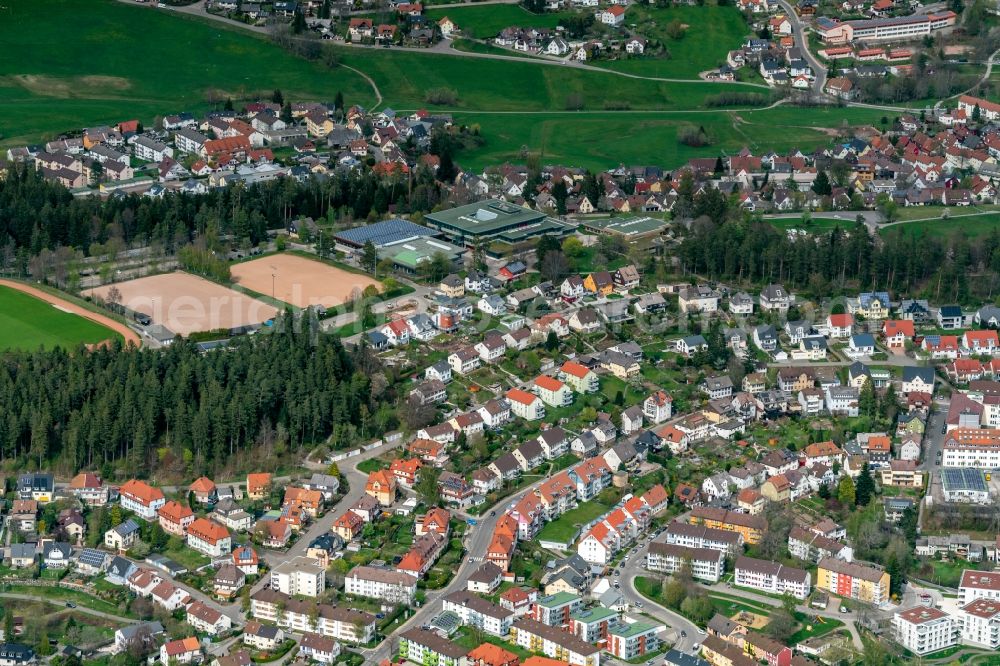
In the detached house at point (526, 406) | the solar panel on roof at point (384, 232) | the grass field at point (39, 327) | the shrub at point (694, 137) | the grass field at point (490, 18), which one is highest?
the grass field at point (490, 18)

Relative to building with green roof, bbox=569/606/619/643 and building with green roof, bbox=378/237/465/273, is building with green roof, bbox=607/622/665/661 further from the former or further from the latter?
building with green roof, bbox=378/237/465/273

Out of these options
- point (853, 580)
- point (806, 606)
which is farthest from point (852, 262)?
point (806, 606)

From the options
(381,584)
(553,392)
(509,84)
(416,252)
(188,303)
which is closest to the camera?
(381,584)

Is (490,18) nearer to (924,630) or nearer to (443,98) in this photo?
(443,98)

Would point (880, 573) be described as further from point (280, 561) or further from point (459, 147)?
point (459, 147)

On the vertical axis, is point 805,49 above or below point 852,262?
above

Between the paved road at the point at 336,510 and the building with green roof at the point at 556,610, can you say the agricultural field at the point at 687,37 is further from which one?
the building with green roof at the point at 556,610

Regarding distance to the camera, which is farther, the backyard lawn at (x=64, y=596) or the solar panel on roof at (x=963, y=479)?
the solar panel on roof at (x=963, y=479)

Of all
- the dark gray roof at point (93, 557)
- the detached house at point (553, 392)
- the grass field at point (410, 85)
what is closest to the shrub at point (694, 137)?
the grass field at point (410, 85)
